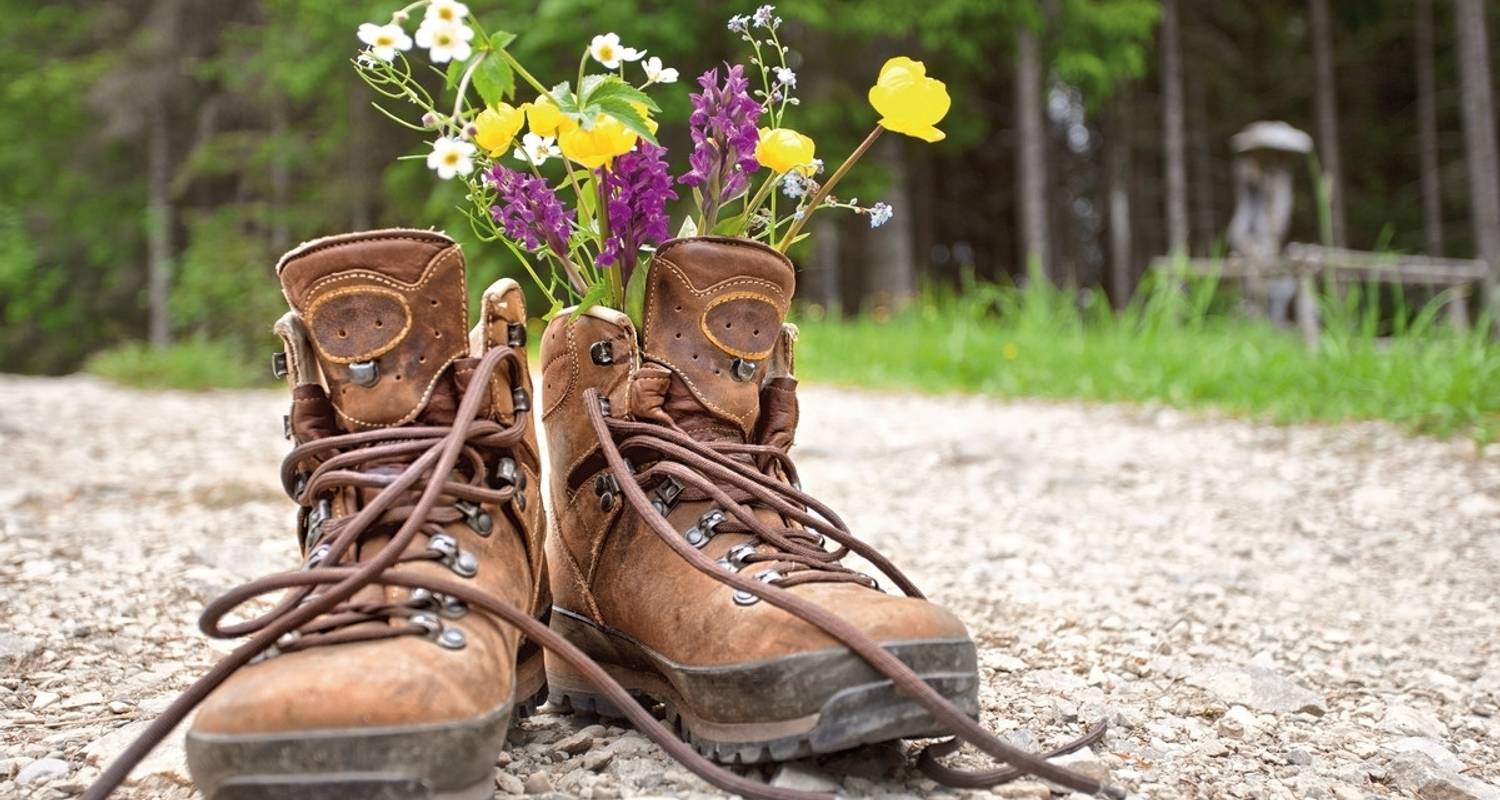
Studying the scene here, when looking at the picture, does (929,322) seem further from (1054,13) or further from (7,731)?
(7,731)

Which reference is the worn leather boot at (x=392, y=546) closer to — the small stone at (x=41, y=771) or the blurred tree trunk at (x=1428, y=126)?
the small stone at (x=41, y=771)

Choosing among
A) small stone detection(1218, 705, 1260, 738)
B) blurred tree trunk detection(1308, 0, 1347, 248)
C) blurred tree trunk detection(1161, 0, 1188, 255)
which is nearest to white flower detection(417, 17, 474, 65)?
small stone detection(1218, 705, 1260, 738)

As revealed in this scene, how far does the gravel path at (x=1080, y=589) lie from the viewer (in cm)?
139

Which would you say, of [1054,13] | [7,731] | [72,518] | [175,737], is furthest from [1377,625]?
[1054,13]

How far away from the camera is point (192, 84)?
16.2 metres

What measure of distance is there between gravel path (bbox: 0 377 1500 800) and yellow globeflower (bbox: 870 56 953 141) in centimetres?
78

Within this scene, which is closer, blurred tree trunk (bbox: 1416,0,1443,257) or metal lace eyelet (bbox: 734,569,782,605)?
metal lace eyelet (bbox: 734,569,782,605)

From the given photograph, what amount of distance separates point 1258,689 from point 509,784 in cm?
123

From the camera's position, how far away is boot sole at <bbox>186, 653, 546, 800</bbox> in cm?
96

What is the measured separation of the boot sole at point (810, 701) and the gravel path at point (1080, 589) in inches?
2.0

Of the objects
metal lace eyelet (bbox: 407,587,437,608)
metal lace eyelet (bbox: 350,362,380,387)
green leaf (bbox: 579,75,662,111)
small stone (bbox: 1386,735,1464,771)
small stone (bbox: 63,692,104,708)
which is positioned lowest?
small stone (bbox: 1386,735,1464,771)

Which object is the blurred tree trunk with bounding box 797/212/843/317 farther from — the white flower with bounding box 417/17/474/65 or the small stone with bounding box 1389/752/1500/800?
the white flower with bounding box 417/17/474/65

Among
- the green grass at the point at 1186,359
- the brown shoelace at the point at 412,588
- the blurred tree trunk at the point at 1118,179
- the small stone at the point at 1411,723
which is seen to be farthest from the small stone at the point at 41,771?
the blurred tree trunk at the point at 1118,179

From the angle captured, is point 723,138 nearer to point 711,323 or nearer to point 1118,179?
point 711,323
